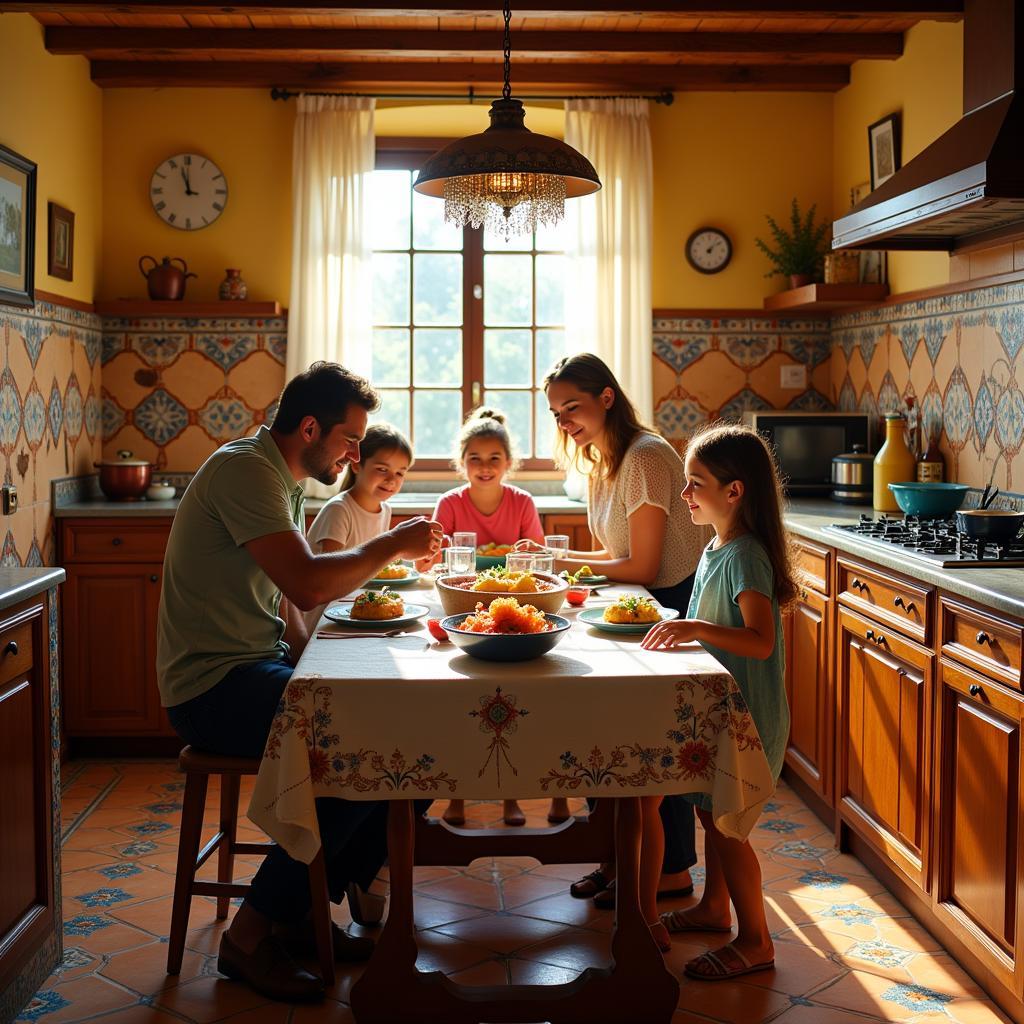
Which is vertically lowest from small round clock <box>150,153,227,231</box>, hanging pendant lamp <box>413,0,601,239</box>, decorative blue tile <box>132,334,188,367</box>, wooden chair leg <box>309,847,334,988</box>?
wooden chair leg <box>309,847,334,988</box>

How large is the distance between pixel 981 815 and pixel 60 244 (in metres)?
3.77

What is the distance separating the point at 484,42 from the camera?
14.8ft

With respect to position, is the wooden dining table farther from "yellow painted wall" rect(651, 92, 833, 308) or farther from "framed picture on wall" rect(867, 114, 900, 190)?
"yellow painted wall" rect(651, 92, 833, 308)

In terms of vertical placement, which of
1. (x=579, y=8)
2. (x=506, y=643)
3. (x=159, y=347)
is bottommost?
(x=506, y=643)

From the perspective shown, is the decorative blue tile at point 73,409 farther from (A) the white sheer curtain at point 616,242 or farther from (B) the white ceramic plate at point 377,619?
(B) the white ceramic plate at point 377,619

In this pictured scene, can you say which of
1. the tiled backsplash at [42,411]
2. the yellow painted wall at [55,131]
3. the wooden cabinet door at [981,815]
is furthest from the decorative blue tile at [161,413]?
the wooden cabinet door at [981,815]

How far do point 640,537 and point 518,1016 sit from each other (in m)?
1.34

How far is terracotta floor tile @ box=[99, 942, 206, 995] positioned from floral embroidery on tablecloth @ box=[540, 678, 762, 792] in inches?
44.8

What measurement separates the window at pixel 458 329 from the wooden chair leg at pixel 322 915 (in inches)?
115

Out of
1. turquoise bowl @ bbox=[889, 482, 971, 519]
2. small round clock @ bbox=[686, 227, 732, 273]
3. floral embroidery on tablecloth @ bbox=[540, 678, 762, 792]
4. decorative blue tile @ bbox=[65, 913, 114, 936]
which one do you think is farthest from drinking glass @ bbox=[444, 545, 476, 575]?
small round clock @ bbox=[686, 227, 732, 273]

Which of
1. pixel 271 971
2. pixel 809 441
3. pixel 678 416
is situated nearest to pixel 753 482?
A: pixel 271 971

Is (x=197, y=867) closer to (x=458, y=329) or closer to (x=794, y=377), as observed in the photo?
(x=458, y=329)

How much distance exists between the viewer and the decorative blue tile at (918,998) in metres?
2.55

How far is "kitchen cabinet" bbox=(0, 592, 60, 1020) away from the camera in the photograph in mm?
2414
